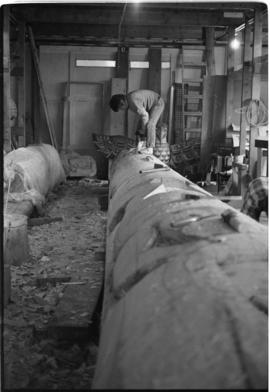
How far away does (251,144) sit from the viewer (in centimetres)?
662

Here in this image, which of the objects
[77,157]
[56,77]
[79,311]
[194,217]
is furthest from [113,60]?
[194,217]

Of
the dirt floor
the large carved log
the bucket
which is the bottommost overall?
the dirt floor

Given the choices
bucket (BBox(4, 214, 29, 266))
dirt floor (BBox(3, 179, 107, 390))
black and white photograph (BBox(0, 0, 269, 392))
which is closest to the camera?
black and white photograph (BBox(0, 0, 269, 392))

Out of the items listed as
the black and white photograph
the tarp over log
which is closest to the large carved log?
the black and white photograph

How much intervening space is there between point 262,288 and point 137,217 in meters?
1.41

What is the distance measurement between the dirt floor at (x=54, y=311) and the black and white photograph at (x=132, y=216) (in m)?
0.01

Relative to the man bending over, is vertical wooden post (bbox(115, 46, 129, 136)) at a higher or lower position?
higher

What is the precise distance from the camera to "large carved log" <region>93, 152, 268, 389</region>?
3.97ft

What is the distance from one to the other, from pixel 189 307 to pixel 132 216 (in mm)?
1579

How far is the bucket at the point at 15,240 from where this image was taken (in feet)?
14.7

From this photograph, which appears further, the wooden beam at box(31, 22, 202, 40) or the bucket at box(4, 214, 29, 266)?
the wooden beam at box(31, 22, 202, 40)

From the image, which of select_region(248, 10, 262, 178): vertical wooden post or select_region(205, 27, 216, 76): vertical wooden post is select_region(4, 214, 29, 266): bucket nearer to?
select_region(248, 10, 262, 178): vertical wooden post

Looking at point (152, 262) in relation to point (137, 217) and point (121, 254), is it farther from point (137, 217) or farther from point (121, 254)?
point (137, 217)

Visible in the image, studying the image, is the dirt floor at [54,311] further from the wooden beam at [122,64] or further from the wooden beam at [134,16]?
the wooden beam at [122,64]
